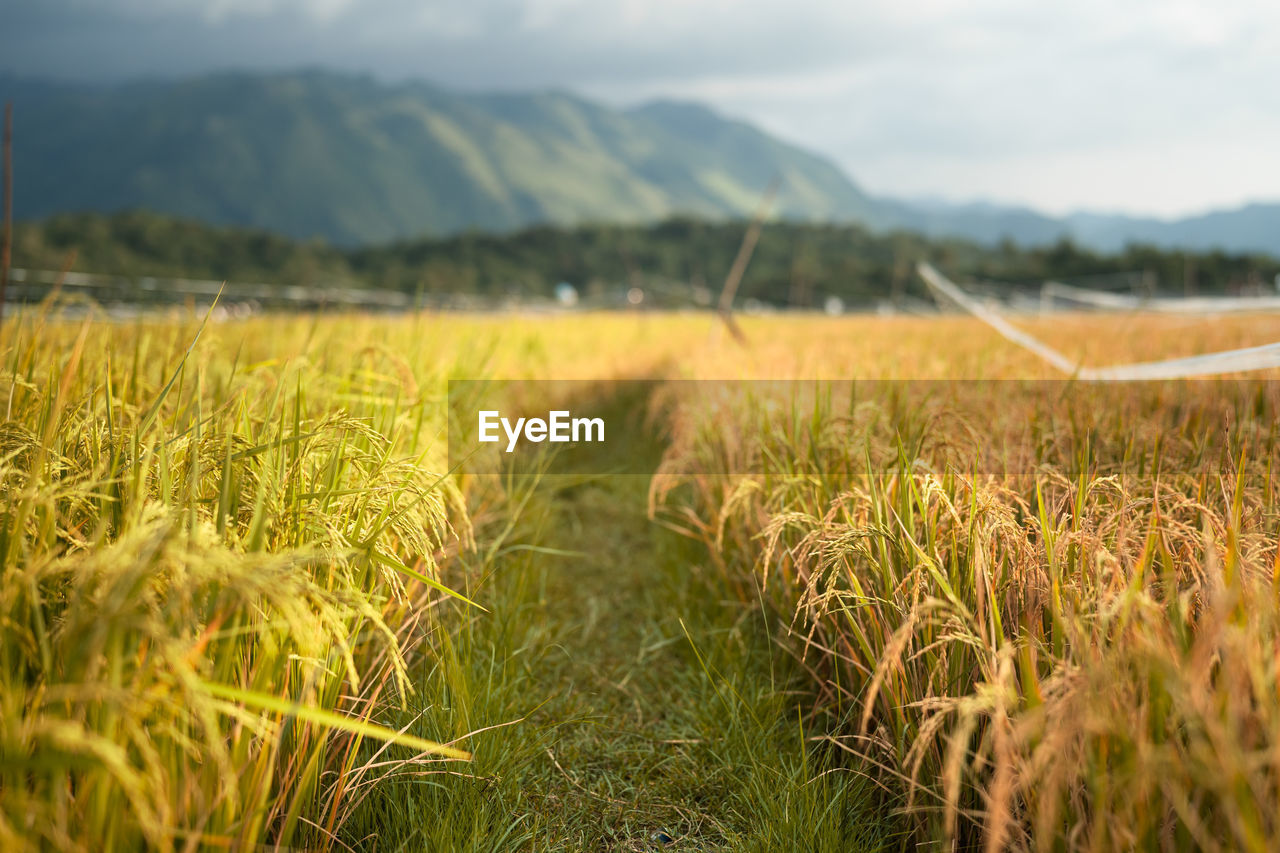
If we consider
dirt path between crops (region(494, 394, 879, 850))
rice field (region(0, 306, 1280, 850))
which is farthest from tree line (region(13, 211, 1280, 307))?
rice field (region(0, 306, 1280, 850))

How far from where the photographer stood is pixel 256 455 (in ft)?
4.77

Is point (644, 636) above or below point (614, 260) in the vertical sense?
below

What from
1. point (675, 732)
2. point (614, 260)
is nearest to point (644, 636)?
point (675, 732)

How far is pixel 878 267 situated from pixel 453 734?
199 feet

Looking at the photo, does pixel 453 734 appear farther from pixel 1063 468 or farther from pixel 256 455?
pixel 1063 468

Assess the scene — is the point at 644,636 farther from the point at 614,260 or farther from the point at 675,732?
the point at 614,260

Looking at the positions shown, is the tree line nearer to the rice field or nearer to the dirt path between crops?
the dirt path between crops

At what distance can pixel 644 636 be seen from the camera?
2652mm

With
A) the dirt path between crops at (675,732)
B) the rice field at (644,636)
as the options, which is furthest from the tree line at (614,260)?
→ the rice field at (644,636)

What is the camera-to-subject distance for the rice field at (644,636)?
93 cm

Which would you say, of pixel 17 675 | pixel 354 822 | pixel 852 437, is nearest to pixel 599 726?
pixel 354 822

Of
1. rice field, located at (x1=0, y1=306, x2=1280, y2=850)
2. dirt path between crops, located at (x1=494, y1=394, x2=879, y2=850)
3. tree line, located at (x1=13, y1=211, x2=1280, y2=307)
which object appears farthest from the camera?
tree line, located at (x1=13, y1=211, x2=1280, y2=307)

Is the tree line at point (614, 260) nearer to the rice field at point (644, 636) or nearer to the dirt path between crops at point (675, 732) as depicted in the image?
the dirt path between crops at point (675, 732)

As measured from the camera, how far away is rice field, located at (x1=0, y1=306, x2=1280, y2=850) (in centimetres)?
93
